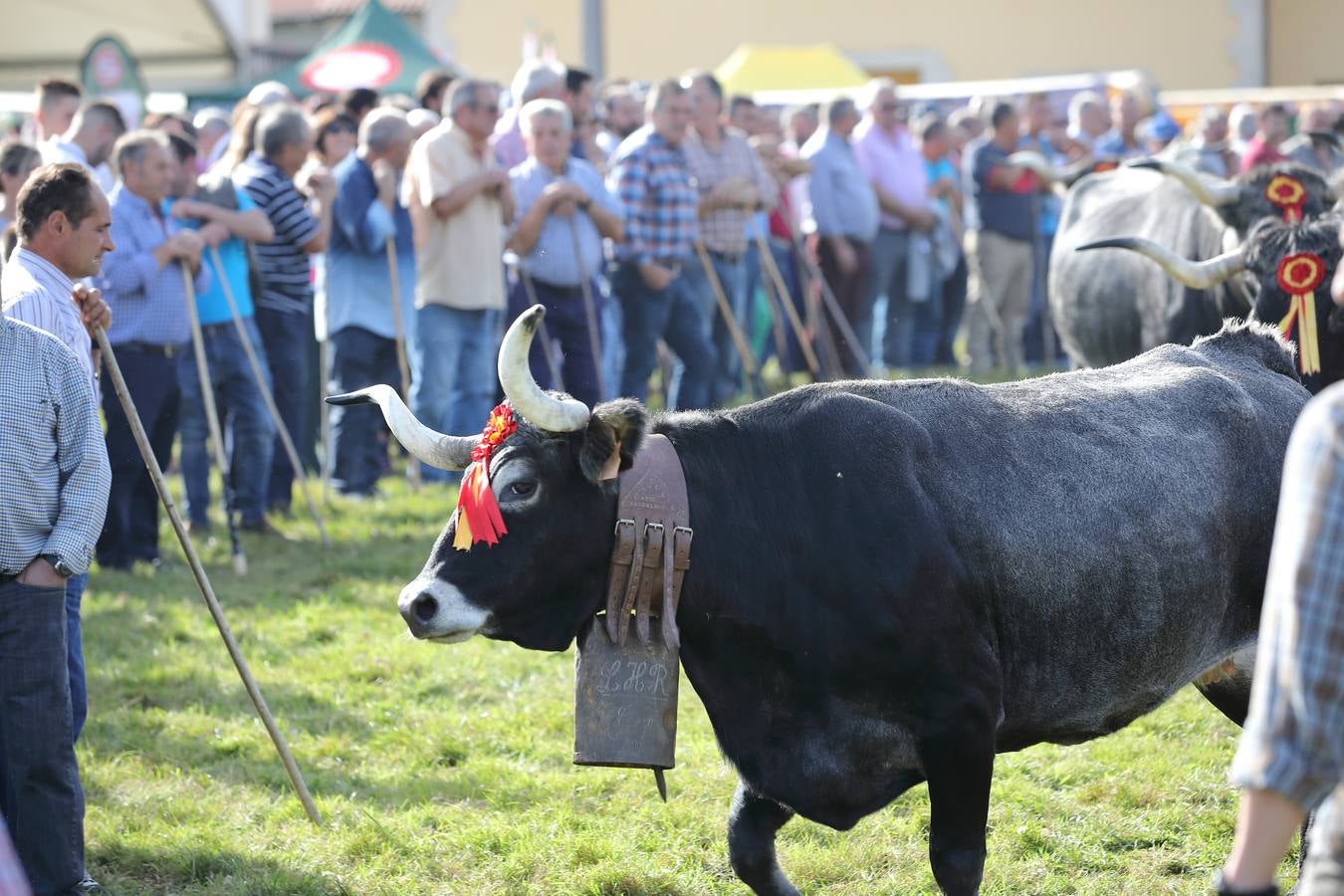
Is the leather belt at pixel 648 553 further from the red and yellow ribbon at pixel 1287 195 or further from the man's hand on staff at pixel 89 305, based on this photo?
the red and yellow ribbon at pixel 1287 195

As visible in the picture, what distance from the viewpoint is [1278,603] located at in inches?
97.7

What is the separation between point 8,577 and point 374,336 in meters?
5.81

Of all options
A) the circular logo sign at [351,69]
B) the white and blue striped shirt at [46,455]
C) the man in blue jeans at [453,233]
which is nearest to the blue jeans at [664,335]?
the man in blue jeans at [453,233]

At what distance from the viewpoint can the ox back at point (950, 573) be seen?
13.1 feet

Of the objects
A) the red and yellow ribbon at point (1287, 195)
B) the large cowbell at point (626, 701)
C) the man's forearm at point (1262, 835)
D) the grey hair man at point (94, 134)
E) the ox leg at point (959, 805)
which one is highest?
the grey hair man at point (94, 134)

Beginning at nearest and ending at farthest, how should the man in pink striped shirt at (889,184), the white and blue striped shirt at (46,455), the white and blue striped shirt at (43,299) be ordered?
1. the white and blue striped shirt at (46,455)
2. the white and blue striped shirt at (43,299)
3. the man in pink striped shirt at (889,184)

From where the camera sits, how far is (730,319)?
Answer: 1191cm

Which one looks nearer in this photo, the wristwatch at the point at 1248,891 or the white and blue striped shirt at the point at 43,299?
the wristwatch at the point at 1248,891

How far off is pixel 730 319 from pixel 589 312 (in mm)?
1856

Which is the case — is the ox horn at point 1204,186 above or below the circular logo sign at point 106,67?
below

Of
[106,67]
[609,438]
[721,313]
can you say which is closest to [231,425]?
[721,313]

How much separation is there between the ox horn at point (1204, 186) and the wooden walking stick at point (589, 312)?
3491 mm

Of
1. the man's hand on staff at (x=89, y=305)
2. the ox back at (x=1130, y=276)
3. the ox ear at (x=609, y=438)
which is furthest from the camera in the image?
the ox back at (x=1130, y=276)

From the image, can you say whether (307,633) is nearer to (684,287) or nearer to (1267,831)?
(684,287)
